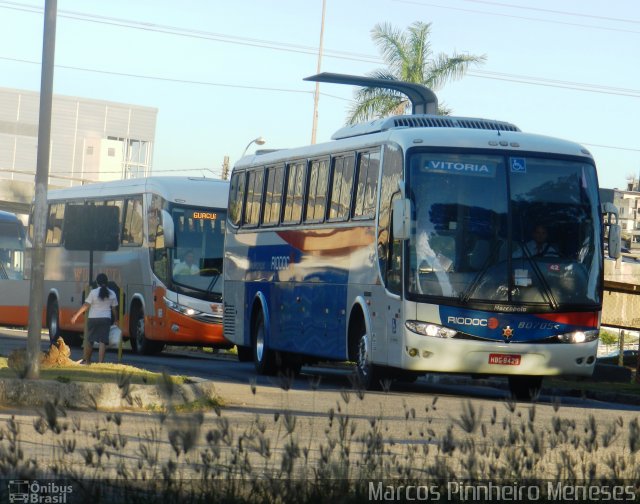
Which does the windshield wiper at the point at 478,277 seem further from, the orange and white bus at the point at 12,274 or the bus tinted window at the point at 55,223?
the orange and white bus at the point at 12,274

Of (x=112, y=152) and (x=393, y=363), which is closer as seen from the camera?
(x=393, y=363)

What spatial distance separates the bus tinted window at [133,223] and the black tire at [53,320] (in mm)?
4215

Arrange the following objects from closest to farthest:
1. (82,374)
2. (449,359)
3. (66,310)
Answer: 1. (82,374)
2. (449,359)
3. (66,310)

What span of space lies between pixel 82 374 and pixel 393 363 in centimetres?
432

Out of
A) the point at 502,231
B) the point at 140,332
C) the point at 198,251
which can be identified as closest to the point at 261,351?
the point at 198,251

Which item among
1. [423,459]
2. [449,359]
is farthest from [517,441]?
[449,359]

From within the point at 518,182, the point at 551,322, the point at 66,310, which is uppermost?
the point at 518,182

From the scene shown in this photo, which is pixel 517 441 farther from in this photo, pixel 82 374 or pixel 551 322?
pixel 551 322

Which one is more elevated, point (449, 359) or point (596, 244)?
point (596, 244)

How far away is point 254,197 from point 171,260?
16.5ft

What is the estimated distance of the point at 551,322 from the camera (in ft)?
61.7

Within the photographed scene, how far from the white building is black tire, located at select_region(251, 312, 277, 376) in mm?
105688

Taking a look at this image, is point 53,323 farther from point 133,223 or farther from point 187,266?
point 187,266

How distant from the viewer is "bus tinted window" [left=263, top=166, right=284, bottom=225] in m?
24.0
